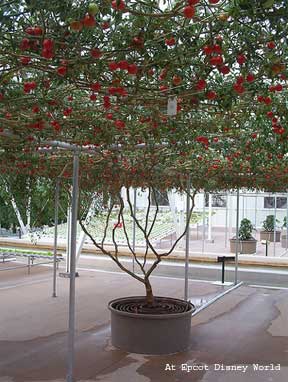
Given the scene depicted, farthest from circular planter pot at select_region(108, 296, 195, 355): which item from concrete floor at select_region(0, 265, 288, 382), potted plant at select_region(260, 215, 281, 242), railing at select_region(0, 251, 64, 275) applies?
potted plant at select_region(260, 215, 281, 242)

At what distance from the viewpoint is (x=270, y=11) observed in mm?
2221

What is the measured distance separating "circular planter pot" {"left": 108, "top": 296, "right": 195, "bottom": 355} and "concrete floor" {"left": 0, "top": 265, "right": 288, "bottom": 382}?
10 cm

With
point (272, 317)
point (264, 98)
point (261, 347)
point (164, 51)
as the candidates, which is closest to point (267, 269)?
point (272, 317)

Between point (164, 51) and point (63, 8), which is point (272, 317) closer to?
point (164, 51)

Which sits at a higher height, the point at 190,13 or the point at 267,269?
the point at 190,13

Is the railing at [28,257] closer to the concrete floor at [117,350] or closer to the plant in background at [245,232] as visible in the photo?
the concrete floor at [117,350]

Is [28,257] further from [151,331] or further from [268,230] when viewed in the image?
[268,230]

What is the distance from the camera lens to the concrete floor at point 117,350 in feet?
15.2

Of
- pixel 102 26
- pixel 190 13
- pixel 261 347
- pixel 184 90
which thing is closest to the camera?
pixel 190 13

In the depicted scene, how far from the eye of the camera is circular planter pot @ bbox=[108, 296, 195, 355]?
16.8 ft

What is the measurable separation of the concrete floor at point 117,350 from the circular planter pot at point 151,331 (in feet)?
0.32

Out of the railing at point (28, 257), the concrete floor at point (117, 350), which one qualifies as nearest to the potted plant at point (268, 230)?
the concrete floor at point (117, 350)

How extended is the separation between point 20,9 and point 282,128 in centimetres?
299

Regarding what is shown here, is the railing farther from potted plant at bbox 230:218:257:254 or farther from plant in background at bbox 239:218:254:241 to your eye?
plant in background at bbox 239:218:254:241
